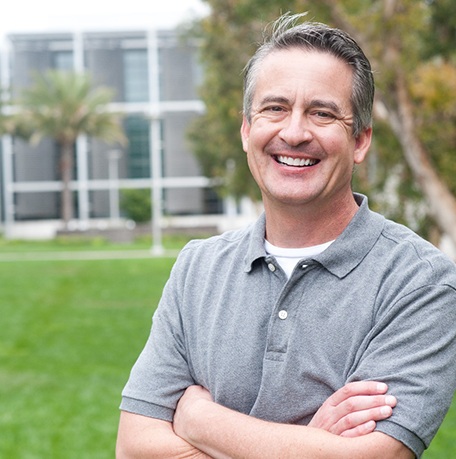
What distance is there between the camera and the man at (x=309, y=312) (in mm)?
2084

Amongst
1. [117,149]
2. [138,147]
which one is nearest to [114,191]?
[117,149]

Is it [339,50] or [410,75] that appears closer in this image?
[339,50]

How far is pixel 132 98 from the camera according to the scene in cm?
6462

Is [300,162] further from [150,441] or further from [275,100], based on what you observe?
[150,441]

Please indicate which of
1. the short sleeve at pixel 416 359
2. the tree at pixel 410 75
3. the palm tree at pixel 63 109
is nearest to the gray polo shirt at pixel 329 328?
the short sleeve at pixel 416 359

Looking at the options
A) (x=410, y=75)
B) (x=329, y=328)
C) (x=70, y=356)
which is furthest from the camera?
(x=70, y=356)

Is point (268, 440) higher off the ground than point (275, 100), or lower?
lower

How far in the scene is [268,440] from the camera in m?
2.12

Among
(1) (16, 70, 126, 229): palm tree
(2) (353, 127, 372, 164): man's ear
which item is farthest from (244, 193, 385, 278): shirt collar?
(1) (16, 70, 126, 229): palm tree

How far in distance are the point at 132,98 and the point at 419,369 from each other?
63.8m

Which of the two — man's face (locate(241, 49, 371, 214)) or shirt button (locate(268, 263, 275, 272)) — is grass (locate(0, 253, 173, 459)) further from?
man's face (locate(241, 49, 371, 214))

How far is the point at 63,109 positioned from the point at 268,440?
47286 millimetres

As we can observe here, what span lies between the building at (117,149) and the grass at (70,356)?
126 feet

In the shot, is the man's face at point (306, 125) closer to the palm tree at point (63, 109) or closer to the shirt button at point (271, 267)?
the shirt button at point (271, 267)
